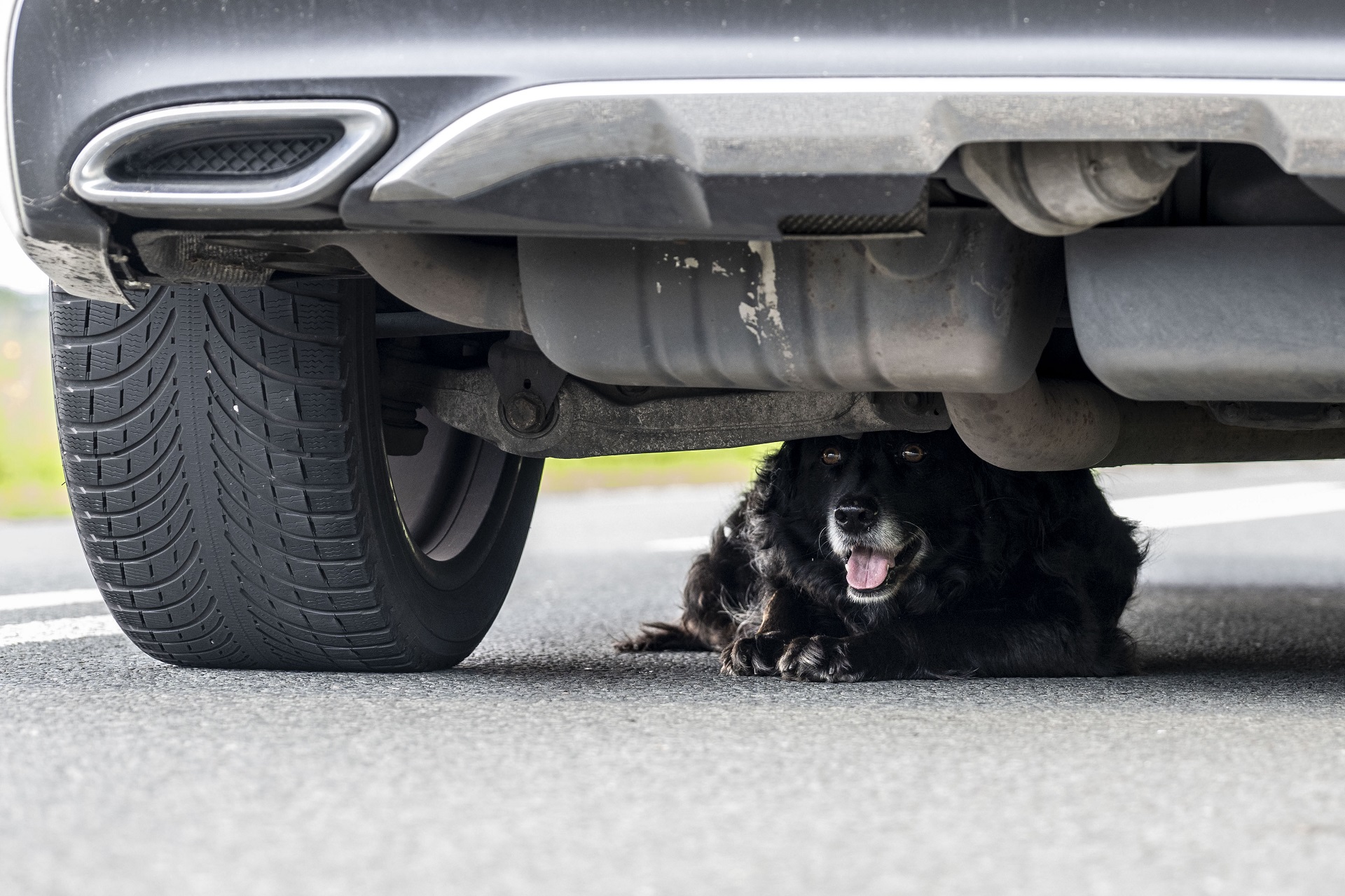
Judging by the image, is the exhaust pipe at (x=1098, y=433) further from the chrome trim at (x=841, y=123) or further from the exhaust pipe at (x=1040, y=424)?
the chrome trim at (x=841, y=123)

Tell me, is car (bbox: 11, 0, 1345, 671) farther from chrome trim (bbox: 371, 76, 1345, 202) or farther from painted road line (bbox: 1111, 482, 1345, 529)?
painted road line (bbox: 1111, 482, 1345, 529)

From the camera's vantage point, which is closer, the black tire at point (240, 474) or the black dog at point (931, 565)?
the black tire at point (240, 474)

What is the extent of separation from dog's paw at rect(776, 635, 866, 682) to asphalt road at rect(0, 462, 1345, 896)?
3.9 inches

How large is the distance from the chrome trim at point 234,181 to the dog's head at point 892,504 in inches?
62.3

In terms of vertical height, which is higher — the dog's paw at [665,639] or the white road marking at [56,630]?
the white road marking at [56,630]

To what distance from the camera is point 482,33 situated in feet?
5.13

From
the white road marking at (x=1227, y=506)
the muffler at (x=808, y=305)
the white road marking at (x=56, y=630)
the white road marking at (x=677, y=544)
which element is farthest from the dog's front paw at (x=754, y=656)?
the white road marking at (x=1227, y=506)

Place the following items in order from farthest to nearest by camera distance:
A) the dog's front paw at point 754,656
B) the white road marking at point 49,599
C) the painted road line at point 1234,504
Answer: the painted road line at point 1234,504, the white road marking at point 49,599, the dog's front paw at point 754,656

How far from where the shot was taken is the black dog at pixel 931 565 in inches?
105

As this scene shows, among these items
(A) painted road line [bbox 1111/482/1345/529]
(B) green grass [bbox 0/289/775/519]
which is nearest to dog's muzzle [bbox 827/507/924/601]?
(A) painted road line [bbox 1111/482/1345/529]

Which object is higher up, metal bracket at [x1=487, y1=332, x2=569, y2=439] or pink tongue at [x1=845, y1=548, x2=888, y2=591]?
metal bracket at [x1=487, y1=332, x2=569, y2=439]

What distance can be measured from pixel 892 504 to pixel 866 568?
0.14 m

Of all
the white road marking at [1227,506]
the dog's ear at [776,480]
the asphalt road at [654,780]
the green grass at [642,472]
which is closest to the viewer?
the asphalt road at [654,780]

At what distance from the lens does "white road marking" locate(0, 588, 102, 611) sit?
3518mm
